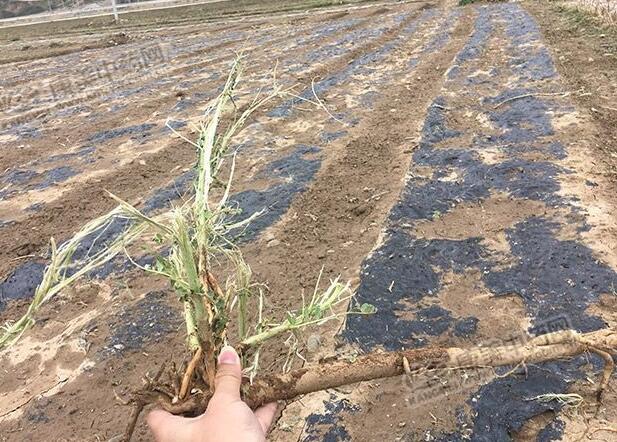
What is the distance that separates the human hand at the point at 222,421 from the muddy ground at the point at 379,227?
665mm

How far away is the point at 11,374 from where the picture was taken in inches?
99.8

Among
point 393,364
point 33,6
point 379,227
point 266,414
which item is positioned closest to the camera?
point 266,414

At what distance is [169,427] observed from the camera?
139 centimetres

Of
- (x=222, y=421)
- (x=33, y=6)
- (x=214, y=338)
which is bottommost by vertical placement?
(x=33, y=6)

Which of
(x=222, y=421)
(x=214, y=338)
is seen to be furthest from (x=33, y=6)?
(x=222, y=421)

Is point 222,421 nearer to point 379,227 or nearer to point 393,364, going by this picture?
point 393,364

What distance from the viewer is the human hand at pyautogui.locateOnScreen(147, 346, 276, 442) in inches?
49.5

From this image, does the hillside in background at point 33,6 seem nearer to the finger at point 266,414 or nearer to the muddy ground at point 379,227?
the muddy ground at point 379,227

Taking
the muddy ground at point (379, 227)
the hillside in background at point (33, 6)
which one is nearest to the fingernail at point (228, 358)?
the muddy ground at point (379, 227)

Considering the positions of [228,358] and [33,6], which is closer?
[228,358]

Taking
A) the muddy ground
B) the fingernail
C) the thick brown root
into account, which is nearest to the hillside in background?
the muddy ground

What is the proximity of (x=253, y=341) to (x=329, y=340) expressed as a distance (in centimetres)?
71

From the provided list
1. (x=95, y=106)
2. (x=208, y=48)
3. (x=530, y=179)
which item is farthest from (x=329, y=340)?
(x=208, y=48)

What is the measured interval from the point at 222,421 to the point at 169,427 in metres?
0.19
